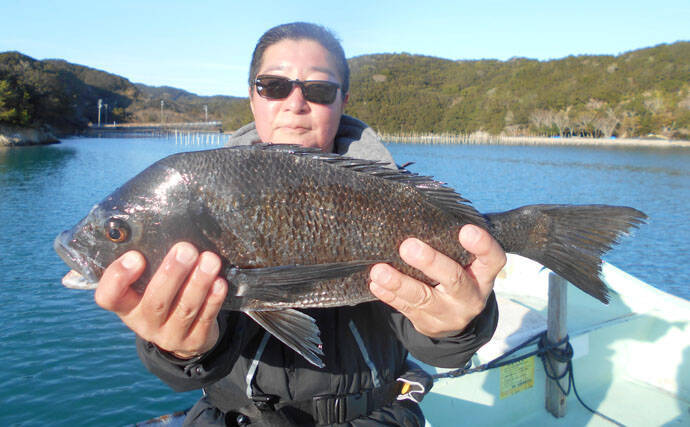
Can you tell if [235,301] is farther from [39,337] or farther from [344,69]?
[39,337]

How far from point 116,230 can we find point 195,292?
55 cm

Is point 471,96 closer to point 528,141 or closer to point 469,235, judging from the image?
point 528,141

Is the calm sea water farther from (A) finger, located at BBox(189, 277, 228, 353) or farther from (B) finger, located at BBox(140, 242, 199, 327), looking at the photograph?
(B) finger, located at BBox(140, 242, 199, 327)

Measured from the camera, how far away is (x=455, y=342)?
89.8 inches

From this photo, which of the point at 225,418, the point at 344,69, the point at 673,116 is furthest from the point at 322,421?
the point at 673,116

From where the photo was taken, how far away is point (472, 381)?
14.6ft

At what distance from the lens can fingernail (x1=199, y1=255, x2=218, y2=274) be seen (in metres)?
1.89

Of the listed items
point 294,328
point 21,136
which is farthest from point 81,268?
point 21,136

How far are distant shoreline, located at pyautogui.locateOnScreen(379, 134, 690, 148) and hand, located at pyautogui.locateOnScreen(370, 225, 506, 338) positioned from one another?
342 ft

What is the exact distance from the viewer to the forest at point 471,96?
9344cm

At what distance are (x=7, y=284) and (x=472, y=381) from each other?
44.1 ft

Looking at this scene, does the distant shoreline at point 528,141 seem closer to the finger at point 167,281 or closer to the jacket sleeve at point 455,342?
the jacket sleeve at point 455,342

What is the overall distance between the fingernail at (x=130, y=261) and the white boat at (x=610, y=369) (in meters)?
3.79

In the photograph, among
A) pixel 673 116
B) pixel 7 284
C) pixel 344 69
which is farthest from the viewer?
pixel 673 116
